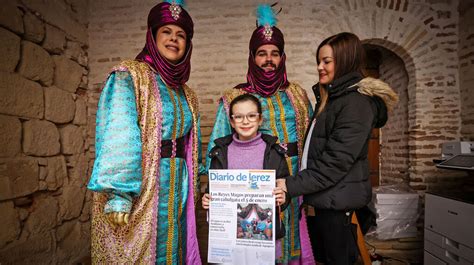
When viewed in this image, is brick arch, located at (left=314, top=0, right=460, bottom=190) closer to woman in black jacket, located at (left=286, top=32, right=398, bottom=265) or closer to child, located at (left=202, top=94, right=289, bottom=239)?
woman in black jacket, located at (left=286, top=32, right=398, bottom=265)

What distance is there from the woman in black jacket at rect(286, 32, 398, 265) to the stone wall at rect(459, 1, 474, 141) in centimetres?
260

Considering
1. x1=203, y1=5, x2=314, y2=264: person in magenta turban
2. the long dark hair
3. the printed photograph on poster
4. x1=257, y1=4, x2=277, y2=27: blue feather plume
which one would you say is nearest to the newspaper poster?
the printed photograph on poster

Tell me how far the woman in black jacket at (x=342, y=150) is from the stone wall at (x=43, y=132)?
2444 millimetres

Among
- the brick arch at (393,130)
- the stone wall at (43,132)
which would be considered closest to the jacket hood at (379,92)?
the brick arch at (393,130)

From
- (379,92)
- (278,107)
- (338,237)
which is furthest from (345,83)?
(338,237)

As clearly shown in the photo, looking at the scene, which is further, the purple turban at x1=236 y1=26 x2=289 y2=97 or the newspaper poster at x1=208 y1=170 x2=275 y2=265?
the purple turban at x1=236 y1=26 x2=289 y2=97

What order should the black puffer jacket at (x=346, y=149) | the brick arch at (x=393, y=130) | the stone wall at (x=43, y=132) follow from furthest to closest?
the brick arch at (x=393, y=130)
the stone wall at (x=43, y=132)
the black puffer jacket at (x=346, y=149)

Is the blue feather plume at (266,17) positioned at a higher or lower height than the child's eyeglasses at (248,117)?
higher

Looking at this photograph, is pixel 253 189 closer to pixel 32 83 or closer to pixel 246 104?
pixel 246 104

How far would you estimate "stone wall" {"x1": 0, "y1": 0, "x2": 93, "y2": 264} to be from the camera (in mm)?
2287

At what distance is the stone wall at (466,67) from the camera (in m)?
3.22

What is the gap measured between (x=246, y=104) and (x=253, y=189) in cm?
57

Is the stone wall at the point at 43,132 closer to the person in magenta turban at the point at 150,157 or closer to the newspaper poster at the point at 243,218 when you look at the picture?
the person in magenta turban at the point at 150,157

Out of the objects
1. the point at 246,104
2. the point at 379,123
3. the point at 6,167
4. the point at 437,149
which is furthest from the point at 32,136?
the point at 437,149
